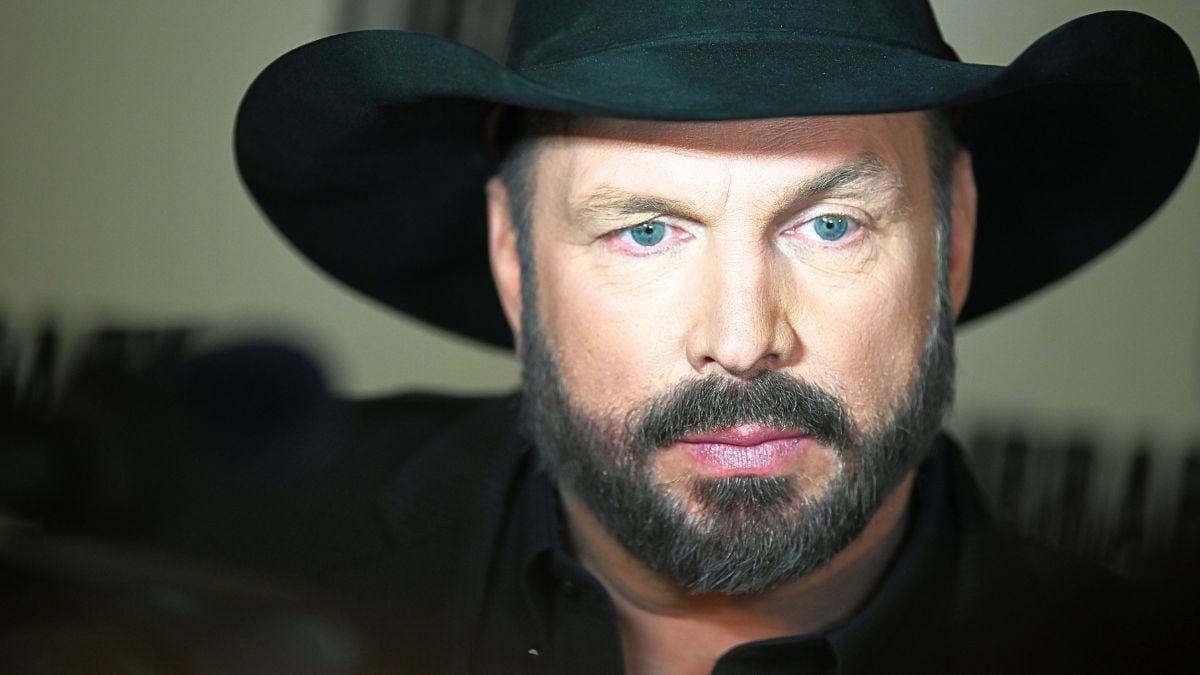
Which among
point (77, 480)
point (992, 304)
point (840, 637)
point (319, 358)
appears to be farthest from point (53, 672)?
point (992, 304)

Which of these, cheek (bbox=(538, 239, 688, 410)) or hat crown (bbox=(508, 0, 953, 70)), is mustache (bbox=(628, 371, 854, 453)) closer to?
cheek (bbox=(538, 239, 688, 410))

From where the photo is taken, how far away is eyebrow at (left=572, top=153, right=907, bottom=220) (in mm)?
933

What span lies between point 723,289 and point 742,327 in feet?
0.10

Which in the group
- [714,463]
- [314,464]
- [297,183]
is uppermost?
[297,183]

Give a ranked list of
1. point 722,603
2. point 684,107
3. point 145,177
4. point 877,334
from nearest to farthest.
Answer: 1. point 684,107
2. point 877,334
3. point 722,603
4. point 145,177

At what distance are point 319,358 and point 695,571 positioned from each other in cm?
51

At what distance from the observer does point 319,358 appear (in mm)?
1350

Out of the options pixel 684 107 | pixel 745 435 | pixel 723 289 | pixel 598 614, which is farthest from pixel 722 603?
pixel 684 107

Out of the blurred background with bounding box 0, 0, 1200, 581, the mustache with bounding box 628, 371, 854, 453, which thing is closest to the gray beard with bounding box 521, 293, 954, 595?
the mustache with bounding box 628, 371, 854, 453

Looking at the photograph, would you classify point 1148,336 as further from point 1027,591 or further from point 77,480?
point 77,480

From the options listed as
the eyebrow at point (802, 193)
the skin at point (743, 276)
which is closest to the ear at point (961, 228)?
the skin at point (743, 276)

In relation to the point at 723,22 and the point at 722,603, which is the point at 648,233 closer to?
the point at 723,22

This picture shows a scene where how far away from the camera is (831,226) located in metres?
0.96

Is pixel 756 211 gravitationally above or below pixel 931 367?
above
